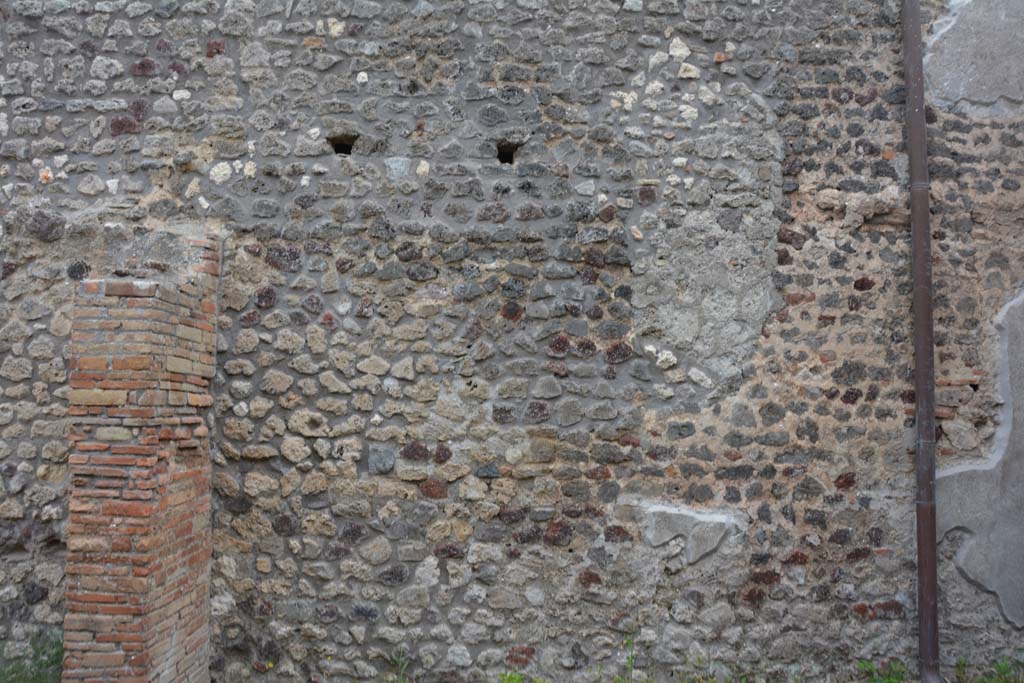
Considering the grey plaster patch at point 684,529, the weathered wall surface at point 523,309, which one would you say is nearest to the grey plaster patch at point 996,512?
the weathered wall surface at point 523,309

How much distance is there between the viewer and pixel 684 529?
426cm

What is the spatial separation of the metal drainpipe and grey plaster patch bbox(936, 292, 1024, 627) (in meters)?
0.20

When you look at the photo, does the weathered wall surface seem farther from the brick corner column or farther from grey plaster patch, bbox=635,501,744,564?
the brick corner column

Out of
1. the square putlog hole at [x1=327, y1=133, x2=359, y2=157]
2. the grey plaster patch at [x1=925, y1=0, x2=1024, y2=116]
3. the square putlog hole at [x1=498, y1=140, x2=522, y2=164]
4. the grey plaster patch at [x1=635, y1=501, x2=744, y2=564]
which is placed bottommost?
the grey plaster patch at [x1=635, y1=501, x2=744, y2=564]

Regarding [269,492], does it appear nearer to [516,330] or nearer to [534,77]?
[516,330]

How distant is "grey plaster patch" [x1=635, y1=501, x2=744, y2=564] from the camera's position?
425cm

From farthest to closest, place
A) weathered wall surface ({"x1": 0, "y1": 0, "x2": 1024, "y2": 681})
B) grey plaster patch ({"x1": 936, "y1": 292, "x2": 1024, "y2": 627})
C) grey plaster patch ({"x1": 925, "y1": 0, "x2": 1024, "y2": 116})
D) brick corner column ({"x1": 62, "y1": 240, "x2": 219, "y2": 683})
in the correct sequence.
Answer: grey plaster patch ({"x1": 925, "y1": 0, "x2": 1024, "y2": 116})
grey plaster patch ({"x1": 936, "y1": 292, "x2": 1024, "y2": 627})
weathered wall surface ({"x1": 0, "y1": 0, "x2": 1024, "y2": 681})
brick corner column ({"x1": 62, "y1": 240, "x2": 219, "y2": 683})

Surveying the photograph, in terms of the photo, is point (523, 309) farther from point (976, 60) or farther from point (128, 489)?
point (976, 60)

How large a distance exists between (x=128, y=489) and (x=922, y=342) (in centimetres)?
449

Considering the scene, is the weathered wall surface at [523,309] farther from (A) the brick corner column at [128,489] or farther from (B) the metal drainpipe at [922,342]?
(A) the brick corner column at [128,489]

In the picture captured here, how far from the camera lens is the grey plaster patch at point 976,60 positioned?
4711mm

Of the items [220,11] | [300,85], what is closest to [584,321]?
[300,85]

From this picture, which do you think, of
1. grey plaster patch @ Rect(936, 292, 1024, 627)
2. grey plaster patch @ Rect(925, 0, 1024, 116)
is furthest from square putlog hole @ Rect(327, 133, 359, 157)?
grey plaster patch @ Rect(936, 292, 1024, 627)

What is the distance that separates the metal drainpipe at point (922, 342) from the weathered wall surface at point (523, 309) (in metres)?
0.09
